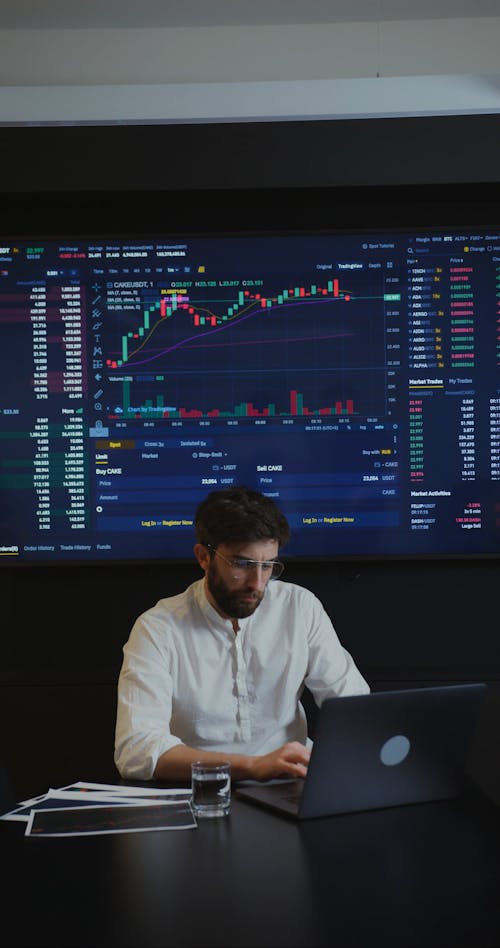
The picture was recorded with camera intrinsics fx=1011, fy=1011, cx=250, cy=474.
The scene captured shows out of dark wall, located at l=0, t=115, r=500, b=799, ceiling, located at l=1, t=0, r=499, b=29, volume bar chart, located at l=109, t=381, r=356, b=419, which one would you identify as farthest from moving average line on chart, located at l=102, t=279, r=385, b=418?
ceiling, located at l=1, t=0, r=499, b=29

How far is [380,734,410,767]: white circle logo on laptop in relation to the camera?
1.87 metres

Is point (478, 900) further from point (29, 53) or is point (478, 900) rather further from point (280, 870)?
point (29, 53)

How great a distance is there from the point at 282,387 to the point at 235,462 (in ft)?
1.05

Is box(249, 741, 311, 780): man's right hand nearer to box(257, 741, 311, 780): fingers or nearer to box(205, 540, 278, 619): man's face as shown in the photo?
box(257, 741, 311, 780): fingers

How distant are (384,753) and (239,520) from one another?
82cm

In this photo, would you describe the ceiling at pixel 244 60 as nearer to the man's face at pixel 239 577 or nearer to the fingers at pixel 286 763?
the man's face at pixel 239 577

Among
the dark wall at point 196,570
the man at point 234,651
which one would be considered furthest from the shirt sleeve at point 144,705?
the dark wall at point 196,570

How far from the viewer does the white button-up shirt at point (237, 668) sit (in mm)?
2564

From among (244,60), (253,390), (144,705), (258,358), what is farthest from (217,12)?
(144,705)

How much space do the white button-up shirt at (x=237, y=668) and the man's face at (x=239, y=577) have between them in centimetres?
9

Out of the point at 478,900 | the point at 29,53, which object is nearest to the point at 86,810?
the point at 478,900

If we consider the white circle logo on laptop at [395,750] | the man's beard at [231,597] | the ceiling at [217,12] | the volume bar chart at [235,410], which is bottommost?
the white circle logo on laptop at [395,750]

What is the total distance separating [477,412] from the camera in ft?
11.9

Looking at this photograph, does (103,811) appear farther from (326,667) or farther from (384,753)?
(326,667)
